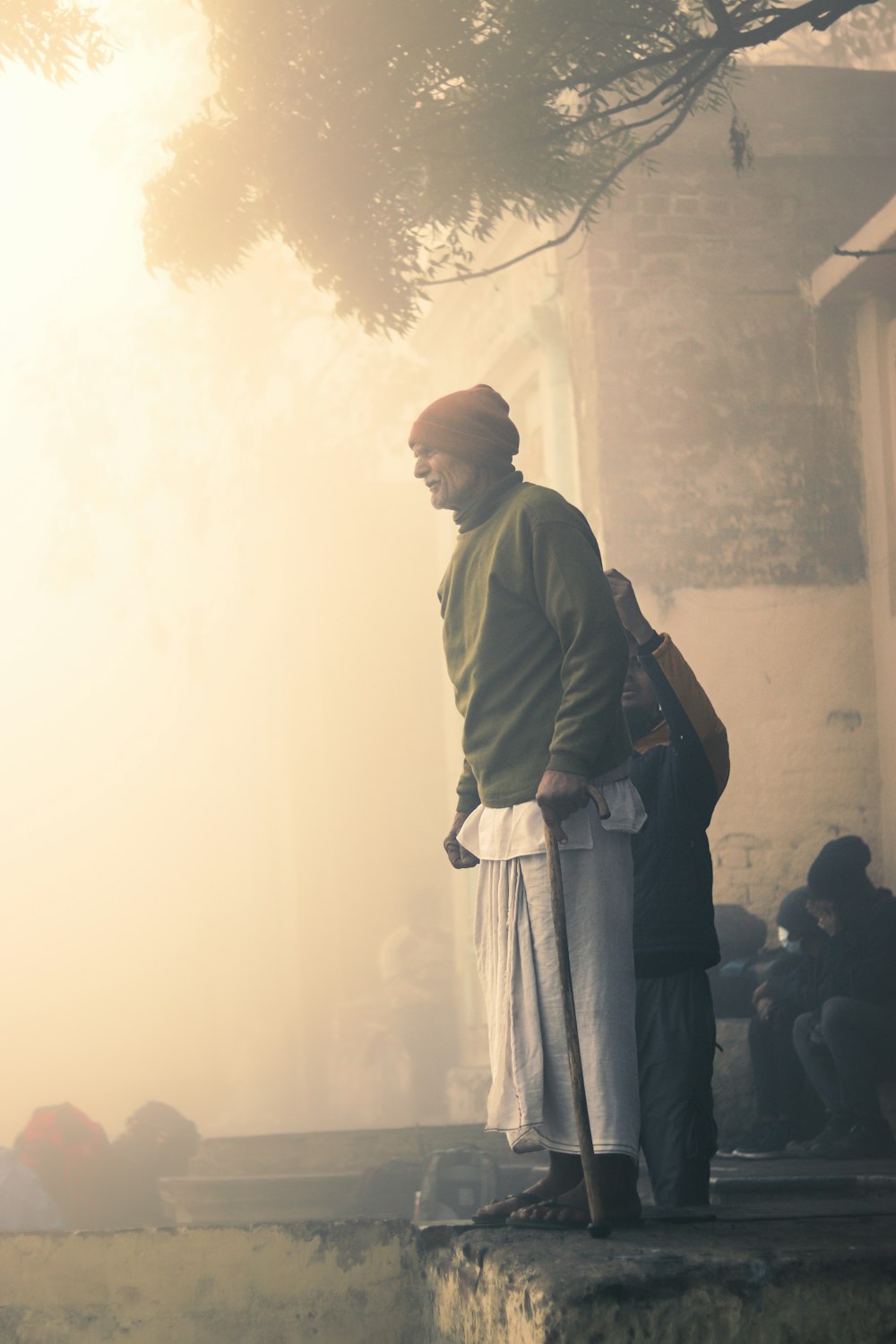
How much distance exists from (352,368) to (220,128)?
26.7 feet

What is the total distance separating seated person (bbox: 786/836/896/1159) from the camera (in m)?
5.61

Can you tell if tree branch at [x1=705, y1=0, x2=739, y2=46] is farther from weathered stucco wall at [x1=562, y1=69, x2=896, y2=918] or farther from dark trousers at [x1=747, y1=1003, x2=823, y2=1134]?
dark trousers at [x1=747, y1=1003, x2=823, y2=1134]

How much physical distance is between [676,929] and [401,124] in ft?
17.1

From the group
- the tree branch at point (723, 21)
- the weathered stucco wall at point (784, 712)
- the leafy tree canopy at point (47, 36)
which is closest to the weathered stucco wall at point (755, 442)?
the weathered stucco wall at point (784, 712)

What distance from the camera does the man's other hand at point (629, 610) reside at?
11.9ft

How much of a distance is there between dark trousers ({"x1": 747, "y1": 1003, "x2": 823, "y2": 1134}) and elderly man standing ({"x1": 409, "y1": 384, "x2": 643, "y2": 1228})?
354 cm

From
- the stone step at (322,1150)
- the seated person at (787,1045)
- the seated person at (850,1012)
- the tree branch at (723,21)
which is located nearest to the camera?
the seated person at (850,1012)

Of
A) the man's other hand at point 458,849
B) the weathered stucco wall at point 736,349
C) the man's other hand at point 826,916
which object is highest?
the weathered stucco wall at point 736,349

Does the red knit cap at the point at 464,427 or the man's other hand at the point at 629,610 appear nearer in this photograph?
the red knit cap at the point at 464,427

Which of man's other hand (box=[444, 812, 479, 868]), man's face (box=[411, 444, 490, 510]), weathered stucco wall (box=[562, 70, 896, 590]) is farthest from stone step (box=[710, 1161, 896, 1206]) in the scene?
weathered stucco wall (box=[562, 70, 896, 590])

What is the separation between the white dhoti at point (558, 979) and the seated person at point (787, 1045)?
11.5 feet

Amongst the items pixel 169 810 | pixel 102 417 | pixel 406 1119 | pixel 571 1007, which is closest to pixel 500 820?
pixel 571 1007

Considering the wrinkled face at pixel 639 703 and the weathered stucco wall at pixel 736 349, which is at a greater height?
the weathered stucco wall at pixel 736 349

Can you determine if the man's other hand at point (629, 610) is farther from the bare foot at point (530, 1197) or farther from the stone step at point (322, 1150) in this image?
the stone step at point (322, 1150)
